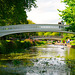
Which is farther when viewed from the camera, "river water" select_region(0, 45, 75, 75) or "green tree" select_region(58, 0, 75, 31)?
"green tree" select_region(58, 0, 75, 31)

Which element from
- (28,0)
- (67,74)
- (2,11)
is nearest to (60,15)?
(28,0)

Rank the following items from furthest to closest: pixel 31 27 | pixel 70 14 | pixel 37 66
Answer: pixel 31 27
pixel 70 14
pixel 37 66

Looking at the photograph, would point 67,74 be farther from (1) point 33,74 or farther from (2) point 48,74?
(1) point 33,74

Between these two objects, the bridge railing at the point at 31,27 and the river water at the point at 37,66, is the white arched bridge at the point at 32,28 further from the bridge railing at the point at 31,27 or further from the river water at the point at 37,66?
the river water at the point at 37,66

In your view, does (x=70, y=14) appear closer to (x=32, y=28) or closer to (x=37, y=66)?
(x=32, y=28)

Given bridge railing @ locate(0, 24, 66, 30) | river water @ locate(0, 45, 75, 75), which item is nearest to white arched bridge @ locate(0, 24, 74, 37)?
bridge railing @ locate(0, 24, 66, 30)

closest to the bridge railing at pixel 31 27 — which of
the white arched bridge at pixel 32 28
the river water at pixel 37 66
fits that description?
the white arched bridge at pixel 32 28

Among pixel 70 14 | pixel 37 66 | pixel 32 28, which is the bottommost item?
pixel 37 66

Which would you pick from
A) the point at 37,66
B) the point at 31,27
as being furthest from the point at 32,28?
the point at 37,66

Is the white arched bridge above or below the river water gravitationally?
above

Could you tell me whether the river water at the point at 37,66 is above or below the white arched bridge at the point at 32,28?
below

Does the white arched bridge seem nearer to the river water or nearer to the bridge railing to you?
the bridge railing

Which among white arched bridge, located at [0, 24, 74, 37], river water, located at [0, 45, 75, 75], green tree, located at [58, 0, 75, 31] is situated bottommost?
river water, located at [0, 45, 75, 75]

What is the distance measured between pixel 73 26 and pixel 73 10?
1.88 m
